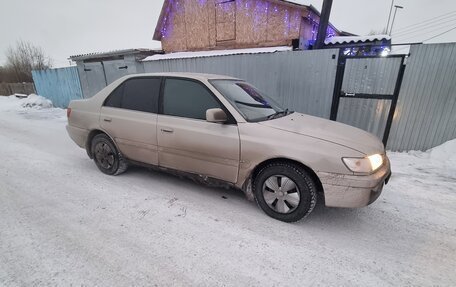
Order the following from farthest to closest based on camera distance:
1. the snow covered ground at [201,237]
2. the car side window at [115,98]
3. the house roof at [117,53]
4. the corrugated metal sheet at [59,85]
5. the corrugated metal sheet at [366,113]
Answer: the corrugated metal sheet at [59,85], the house roof at [117,53], the corrugated metal sheet at [366,113], the car side window at [115,98], the snow covered ground at [201,237]

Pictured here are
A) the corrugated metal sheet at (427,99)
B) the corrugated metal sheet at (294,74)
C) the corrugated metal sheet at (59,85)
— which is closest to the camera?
the corrugated metal sheet at (427,99)

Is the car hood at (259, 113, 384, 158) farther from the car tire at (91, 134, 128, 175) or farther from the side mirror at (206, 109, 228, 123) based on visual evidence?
the car tire at (91, 134, 128, 175)

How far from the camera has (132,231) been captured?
258 cm

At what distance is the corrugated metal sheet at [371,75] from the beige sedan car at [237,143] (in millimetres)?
2900

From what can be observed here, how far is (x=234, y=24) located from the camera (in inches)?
412

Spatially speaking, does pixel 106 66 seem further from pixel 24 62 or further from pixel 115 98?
pixel 24 62

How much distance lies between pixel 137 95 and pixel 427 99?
19.3 ft

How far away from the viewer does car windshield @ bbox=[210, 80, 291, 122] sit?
3.01m

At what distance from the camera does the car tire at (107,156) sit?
3904 mm

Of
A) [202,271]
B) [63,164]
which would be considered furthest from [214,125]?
[63,164]

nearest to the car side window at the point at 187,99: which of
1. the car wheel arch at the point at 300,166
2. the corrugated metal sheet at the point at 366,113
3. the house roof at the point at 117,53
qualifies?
the car wheel arch at the point at 300,166

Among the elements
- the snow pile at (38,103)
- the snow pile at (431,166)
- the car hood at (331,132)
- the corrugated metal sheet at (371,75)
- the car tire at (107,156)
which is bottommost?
the snow pile at (38,103)

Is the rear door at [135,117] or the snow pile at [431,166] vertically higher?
the rear door at [135,117]

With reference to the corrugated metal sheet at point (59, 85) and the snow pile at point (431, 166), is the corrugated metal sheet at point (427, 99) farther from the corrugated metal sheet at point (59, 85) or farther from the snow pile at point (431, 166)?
the corrugated metal sheet at point (59, 85)
